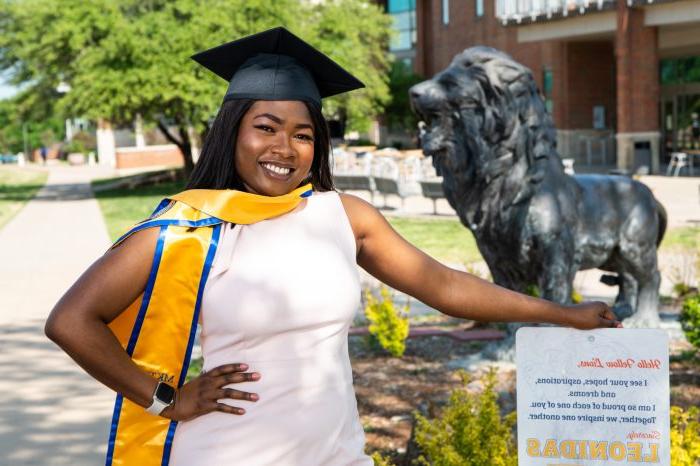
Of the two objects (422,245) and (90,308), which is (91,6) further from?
(90,308)

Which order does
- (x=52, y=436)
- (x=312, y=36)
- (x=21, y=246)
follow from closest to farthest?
(x=52, y=436)
(x=21, y=246)
(x=312, y=36)

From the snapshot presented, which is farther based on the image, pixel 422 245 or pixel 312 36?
pixel 312 36

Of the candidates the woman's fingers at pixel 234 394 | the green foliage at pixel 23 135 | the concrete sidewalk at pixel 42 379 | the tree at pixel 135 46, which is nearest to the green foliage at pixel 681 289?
the concrete sidewalk at pixel 42 379

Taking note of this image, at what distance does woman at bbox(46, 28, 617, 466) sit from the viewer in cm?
234

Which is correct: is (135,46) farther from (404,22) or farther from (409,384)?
(404,22)

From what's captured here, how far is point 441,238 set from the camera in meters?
16.1

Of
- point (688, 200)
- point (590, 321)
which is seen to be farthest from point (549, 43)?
point (590, 321)

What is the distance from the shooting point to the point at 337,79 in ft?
8.80

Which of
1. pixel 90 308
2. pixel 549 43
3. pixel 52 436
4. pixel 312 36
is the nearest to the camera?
pixel 90 308

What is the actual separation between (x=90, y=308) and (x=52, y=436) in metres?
4.10

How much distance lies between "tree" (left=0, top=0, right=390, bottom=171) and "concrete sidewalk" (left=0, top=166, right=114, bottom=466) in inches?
406

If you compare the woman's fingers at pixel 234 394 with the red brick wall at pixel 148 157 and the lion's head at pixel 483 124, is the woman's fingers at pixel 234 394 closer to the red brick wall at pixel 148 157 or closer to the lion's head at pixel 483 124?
the lion's head at pixel 483 124

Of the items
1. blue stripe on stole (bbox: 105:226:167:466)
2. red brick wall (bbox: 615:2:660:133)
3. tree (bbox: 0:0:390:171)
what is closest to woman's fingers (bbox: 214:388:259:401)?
blue stripe on stole (bbox: 105:226:167:466)

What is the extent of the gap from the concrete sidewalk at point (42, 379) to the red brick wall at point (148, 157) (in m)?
43.1
